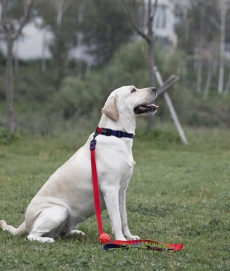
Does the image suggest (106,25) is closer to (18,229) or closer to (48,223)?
(18,229)

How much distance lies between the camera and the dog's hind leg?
18.6ft

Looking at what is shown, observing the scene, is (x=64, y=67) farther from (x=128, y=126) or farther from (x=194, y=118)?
(x=128, y=126)

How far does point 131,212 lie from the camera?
752 centimetres

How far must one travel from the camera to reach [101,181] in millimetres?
5719

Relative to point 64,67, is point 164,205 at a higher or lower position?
higher

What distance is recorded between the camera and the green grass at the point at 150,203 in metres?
4.95

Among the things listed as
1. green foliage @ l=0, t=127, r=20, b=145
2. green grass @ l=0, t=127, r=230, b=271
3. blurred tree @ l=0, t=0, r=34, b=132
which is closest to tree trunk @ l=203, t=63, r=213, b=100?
green grass @ l=0, t=127, r=230, b=271

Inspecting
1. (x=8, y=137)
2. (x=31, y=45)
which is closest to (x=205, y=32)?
(x=31, y=45)

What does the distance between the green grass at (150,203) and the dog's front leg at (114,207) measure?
274mm

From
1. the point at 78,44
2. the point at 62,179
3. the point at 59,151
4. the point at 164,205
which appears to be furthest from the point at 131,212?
the point at 78,44

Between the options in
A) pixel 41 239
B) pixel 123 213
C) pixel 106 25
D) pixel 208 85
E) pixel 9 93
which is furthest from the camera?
pixel 106 25

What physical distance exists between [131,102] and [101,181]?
877 millimetres

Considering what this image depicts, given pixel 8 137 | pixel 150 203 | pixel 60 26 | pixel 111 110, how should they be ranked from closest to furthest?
pixel 111 110
pixel 150 203
pixel 8 137
pixel 60 26

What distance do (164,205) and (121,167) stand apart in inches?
91.8
